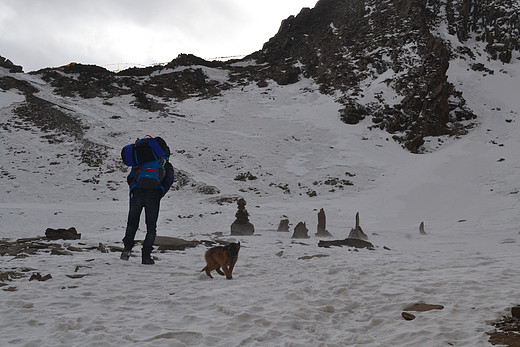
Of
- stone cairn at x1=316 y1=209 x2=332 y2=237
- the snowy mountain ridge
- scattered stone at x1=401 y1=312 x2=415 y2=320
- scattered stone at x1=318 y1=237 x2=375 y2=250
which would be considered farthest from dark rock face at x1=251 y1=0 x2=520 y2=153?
scattered stone at x1=401 y1=312 x2=415 y2=320

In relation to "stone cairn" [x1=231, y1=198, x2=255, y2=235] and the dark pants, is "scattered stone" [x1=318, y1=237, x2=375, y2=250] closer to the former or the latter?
"stone cairn" [x1=231, y1=198, x2=255, y2=235]

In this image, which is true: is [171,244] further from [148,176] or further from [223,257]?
[223,257]

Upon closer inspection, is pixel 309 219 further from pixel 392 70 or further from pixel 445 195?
pixel 392 70

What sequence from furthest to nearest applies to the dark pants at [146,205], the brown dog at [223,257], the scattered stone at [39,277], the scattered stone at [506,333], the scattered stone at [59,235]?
the scattered stone at [59,235]
the dark pants at [146,205]
the brown dog at [223,257]
the scattered stone at [39,277]
the scattered stone at [506,333]

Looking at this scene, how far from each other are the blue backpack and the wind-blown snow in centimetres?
152

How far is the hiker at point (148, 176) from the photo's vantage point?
20.3ft

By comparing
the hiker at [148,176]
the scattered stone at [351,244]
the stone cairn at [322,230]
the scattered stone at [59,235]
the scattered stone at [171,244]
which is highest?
the hiker at [148,176]

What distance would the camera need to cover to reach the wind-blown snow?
359 centimetres

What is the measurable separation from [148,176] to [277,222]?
11.7 m

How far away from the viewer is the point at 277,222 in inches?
680

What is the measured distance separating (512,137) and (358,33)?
31803 millimetres

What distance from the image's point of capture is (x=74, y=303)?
4.14 metres

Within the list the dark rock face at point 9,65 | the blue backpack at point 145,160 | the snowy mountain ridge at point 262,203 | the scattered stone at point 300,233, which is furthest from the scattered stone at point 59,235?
the dark rock face at point 9,65

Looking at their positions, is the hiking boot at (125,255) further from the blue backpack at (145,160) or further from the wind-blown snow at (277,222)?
the blue backpack at (145,160)
